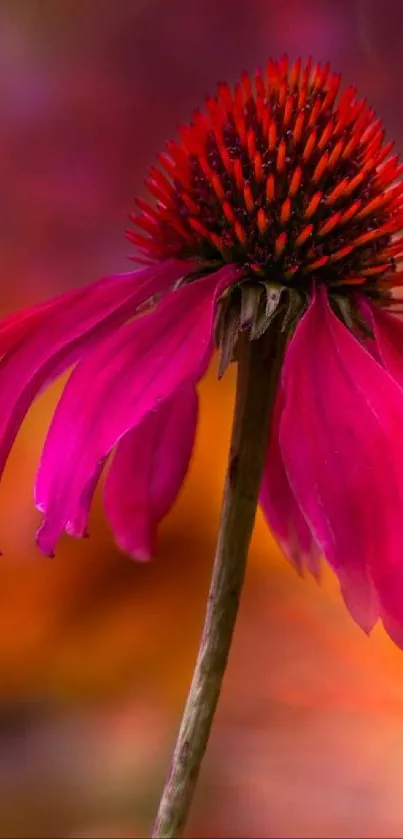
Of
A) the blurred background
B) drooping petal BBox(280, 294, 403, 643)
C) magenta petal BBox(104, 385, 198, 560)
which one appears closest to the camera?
drooping petal BBox(280, 294, 403, 643)

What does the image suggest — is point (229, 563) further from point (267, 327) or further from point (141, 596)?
point (141, 596)

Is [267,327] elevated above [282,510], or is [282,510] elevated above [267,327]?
[267,327]

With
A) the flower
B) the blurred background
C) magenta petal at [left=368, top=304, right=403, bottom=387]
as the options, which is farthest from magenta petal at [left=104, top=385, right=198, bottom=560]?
the blurred background

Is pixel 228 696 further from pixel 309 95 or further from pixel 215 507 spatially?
pixel 309 95

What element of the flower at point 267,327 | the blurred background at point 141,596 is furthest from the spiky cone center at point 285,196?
the blurred background at point 141,596

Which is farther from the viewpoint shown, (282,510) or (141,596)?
(141,596)

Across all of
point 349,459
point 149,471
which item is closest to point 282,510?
point 149,471

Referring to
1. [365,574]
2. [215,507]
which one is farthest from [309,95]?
[215,507]

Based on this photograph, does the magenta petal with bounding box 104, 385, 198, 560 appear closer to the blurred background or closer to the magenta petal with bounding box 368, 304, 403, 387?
the magenta petal with bounding box 368, 304, 403, 387
